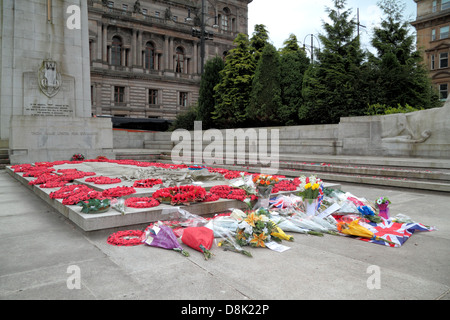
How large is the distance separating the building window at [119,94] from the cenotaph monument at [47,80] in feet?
94.0

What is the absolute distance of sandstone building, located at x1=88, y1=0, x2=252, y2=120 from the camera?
138 ft

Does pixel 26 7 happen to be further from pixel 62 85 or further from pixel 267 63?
pixel 267 63


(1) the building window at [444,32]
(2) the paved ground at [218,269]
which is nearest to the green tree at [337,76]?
(2) the paved ground at [218,269]

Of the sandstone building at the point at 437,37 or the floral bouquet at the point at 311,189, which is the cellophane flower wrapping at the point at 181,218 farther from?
the sandstone building at the point at 437,37

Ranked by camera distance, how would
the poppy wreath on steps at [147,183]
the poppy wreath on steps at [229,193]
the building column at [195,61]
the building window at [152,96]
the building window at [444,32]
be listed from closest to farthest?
the poppy wreath on steps at [229,193] → the poppy wreath on steps at [147,183] → the building window at [444,32] → the building window at [152,96] → the building column at [195,61]

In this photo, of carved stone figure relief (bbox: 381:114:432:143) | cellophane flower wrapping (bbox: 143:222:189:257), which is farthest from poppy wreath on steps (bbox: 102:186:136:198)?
carved stone figure relief (bbox: 381:114:432:143)

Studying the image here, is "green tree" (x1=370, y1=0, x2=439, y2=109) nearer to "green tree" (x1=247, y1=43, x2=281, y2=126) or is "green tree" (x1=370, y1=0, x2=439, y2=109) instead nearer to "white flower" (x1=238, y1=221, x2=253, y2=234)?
"green tree" (x1=247, y1=43, x2=281, y2=126)

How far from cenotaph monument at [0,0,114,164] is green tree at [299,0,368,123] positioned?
1102 cm

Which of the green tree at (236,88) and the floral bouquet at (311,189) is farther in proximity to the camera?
the green tree at (236,88)

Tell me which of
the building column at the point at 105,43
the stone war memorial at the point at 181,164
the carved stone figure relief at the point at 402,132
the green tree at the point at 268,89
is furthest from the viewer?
the building column at the point at 105,43

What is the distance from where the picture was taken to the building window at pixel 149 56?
4747 centimetres

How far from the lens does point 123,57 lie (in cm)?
4512
